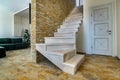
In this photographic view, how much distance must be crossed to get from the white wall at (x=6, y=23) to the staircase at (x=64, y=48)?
4.05m

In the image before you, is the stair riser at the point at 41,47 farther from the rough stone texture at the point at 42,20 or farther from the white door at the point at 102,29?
the white door at the point at 102,29

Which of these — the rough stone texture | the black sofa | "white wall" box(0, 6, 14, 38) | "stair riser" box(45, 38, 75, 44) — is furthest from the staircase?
"white wall" box(0, 6, 14, 38)

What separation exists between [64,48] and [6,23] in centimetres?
510

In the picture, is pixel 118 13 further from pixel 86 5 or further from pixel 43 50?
pixel 43 50

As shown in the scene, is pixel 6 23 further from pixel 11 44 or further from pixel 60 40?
pixel 60 40

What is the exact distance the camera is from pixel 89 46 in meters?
4.32

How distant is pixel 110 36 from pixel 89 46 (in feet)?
2.98

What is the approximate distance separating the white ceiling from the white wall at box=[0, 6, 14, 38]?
0.31 metres

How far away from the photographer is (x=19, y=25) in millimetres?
7363

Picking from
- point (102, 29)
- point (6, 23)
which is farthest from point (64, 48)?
point (6, 23)

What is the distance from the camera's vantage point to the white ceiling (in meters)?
5.45

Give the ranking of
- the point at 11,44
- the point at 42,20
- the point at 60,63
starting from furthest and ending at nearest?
the point at 11,44
the point at 42,20
the point at 60,63

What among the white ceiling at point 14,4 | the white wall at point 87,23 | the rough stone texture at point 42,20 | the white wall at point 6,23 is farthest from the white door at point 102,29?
the white wall at point 6,23

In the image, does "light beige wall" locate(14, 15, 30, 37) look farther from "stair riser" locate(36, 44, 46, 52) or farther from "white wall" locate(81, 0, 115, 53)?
"stair riser" locate(36, 44, 46, 52)
